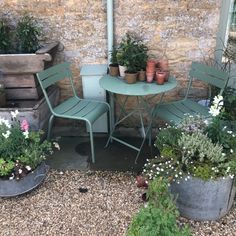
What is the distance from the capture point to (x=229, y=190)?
2510 millimetres

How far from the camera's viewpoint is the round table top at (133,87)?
2975 millimetres

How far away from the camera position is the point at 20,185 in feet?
9.18

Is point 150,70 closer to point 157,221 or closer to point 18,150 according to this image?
point 18,150

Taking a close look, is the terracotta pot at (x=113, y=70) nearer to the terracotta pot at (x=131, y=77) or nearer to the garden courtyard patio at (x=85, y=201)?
the terracotta pot at (x=131, y=77)

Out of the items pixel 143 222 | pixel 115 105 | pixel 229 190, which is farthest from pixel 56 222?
pixel 115 105

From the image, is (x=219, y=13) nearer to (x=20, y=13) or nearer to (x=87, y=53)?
(x=87, y=53)

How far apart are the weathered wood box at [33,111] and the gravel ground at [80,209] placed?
0.56 metres

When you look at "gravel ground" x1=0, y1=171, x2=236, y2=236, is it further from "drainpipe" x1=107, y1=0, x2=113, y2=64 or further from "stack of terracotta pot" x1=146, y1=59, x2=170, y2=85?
"drainpipe" x1=107, y1=0, x2=113, y2=64

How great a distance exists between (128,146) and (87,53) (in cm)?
118

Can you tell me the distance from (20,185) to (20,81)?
1.18 metres

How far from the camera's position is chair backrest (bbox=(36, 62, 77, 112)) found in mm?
3188

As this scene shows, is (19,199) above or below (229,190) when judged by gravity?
below

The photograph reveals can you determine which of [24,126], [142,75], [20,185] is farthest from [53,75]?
[20,185]

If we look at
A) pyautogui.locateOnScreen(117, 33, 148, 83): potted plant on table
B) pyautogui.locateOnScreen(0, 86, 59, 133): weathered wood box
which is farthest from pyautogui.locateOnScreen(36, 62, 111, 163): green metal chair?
pyautogui.locateOnScreen(117, 33, 148, 83): potted plant on table
